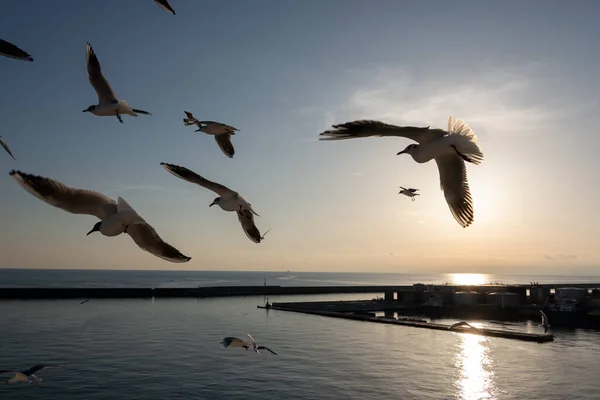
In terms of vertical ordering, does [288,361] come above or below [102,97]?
below

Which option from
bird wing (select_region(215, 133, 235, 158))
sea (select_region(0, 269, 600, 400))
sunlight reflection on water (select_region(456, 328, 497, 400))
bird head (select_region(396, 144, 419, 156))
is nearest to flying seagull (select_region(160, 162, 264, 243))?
bird wing (select_region(215, 133, 235, 158))

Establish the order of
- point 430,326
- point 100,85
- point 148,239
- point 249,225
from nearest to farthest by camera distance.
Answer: point 148,239 < point 249,225 < point 100,85 < point 430,326

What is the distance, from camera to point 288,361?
5631 cm

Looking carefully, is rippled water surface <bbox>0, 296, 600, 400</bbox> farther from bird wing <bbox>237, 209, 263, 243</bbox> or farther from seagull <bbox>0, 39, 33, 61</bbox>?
seagull <bbox>0, 39, 33, 61</bbox>

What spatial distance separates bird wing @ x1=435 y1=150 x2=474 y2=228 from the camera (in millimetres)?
8305

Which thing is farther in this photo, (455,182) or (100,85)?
(100,85)

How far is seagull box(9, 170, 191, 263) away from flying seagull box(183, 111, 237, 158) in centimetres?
415

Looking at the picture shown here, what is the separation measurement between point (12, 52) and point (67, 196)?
197 centimetres

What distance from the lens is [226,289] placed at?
147 m

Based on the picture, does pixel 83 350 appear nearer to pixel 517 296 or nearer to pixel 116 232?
pixel 116 232

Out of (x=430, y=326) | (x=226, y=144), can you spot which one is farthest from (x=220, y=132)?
(x=430, y=326)

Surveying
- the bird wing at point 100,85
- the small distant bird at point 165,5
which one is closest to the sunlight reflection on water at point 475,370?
the bird wing at point 100,85

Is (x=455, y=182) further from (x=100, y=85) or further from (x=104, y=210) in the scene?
(x=100, y=85)

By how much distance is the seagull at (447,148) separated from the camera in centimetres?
718
